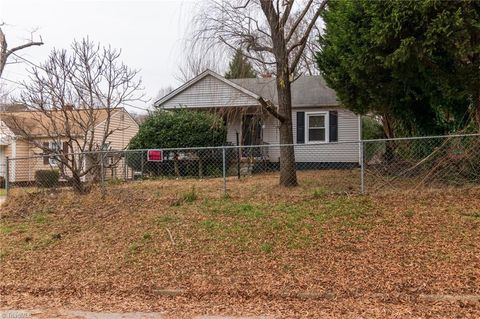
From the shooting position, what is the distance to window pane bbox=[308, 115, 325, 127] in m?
17.8

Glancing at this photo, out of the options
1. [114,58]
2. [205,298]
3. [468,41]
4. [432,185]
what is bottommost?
[205,298]

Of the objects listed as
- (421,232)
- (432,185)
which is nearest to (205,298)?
(421,232)

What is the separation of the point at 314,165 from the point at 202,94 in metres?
5.41

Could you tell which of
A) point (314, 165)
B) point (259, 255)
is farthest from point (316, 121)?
point (259, 255)

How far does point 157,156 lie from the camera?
14336 millimetres

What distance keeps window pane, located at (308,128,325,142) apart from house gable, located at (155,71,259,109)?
144 inches

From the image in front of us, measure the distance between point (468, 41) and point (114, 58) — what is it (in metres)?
9.94

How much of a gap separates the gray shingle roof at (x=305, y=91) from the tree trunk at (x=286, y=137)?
6199 millimetres

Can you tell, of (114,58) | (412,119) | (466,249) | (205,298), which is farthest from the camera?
(114,58)

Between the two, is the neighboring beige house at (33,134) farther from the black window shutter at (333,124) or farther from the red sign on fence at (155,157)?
the black window shutter at (333,124)

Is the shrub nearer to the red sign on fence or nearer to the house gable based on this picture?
the red sign on fence

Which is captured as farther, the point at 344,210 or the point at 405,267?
the point at 344,210

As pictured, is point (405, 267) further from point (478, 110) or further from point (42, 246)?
point (42, 246)

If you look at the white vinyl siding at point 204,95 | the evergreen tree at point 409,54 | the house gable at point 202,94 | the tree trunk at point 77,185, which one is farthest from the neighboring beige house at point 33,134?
the evergreen tree at point 409,54
